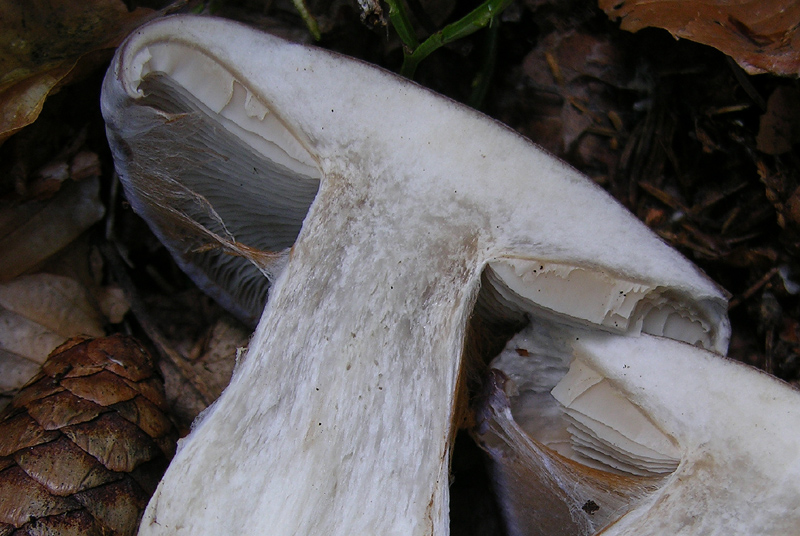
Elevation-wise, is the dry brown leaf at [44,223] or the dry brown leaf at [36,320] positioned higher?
→ the dry brown leaf at [44,223]

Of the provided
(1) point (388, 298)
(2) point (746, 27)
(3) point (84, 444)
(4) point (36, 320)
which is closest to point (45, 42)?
(4) point (36, 320)

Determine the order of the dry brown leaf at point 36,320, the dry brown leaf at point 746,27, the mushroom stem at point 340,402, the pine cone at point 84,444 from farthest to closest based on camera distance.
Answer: the dry brown leaf at point 36,320, the dry brown leaf at point 746,27, the pine cone at point 84,444, the mushroom stem at point 340,402

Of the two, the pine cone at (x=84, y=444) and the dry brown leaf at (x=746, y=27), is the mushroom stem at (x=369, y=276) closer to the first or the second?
the pine cone at (x=84, y=444)

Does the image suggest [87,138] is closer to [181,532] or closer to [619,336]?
[181,532]

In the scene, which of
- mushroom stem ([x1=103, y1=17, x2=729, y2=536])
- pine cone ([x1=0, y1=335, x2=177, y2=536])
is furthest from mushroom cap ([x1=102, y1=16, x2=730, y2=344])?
pine cone ([x1=0, y1=335, x2=177, y2=536])

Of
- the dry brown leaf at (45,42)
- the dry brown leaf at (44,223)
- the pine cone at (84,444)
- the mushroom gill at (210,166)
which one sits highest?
the dry brown leaf at (45,42)

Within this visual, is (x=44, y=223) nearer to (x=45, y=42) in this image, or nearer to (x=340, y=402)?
(x=45, y=42)

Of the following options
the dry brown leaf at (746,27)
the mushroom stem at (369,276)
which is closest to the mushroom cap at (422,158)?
the mushroom stem at (369,276)
